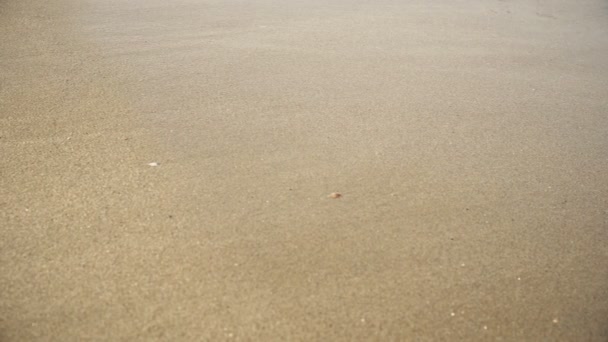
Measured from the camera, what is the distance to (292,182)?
1720 millimetres

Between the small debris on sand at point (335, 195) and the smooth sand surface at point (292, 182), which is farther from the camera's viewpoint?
the small debris on sand at point (335, 195)

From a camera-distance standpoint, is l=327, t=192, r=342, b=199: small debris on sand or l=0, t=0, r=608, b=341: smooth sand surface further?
l=327, t=192, r=342, b=199: small debris on sand

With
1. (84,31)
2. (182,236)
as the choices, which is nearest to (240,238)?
(182,236)

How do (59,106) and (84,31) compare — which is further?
(84,31)

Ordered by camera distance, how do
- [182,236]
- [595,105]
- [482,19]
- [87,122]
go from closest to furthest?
[182,236], [87,122], [595,105], [482,19]

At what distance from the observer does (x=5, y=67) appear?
2.27 metres

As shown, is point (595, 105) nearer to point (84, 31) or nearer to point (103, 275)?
point (103, 275)

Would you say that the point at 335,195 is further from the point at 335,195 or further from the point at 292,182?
the point at 292,182

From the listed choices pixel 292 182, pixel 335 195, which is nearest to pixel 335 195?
pixel 335 195

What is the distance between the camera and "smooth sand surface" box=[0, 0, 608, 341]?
1281 mm

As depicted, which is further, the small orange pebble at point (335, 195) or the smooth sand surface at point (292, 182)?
the small orange pebble at point (335, 195)

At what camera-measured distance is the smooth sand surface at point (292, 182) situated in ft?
4.20

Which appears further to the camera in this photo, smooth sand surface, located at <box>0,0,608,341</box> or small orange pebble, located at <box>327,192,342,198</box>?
small orange pebble, located at <box>327,192,342,198</box>

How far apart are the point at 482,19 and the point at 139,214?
2549 mm
